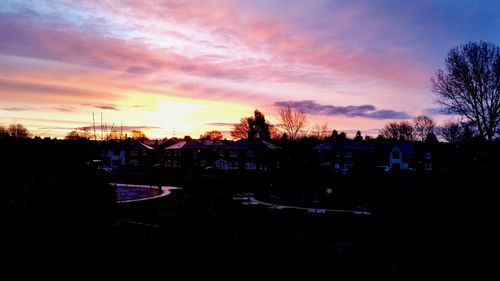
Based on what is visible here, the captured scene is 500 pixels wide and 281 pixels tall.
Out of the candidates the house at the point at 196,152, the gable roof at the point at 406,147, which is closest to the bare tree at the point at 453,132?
the gable roof at the point at 406,147

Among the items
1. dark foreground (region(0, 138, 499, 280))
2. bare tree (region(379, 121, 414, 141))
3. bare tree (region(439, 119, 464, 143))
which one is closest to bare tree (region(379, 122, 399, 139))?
bare tree (region(379, 121, 414, 141))

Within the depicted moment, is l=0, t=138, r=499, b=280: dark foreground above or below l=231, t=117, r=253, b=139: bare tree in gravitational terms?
below

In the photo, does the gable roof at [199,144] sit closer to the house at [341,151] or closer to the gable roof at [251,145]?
the gable roof at [251,145]

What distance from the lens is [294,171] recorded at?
37.4 m

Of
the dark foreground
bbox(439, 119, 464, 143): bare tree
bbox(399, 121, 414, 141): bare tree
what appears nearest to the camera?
the dark foreground

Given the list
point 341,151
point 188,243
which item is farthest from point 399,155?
point 188,243

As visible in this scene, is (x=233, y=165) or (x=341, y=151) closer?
(x=341, y=151)

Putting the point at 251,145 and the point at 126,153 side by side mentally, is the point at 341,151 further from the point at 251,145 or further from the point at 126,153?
the point at 126,153

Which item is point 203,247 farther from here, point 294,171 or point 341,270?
point 294,171

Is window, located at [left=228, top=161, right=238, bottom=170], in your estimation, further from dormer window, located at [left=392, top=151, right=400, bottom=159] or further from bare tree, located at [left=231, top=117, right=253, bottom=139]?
dormer window, located at [left=392, top=151, right=400, bottom=159]

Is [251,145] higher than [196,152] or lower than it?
higher

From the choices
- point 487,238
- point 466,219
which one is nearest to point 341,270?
point 487,238

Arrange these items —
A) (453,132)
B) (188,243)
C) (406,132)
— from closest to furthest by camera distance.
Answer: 1. (188,243)
2. (453,132)
3. (406,132)

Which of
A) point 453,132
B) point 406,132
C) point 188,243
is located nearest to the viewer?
point 188,243
